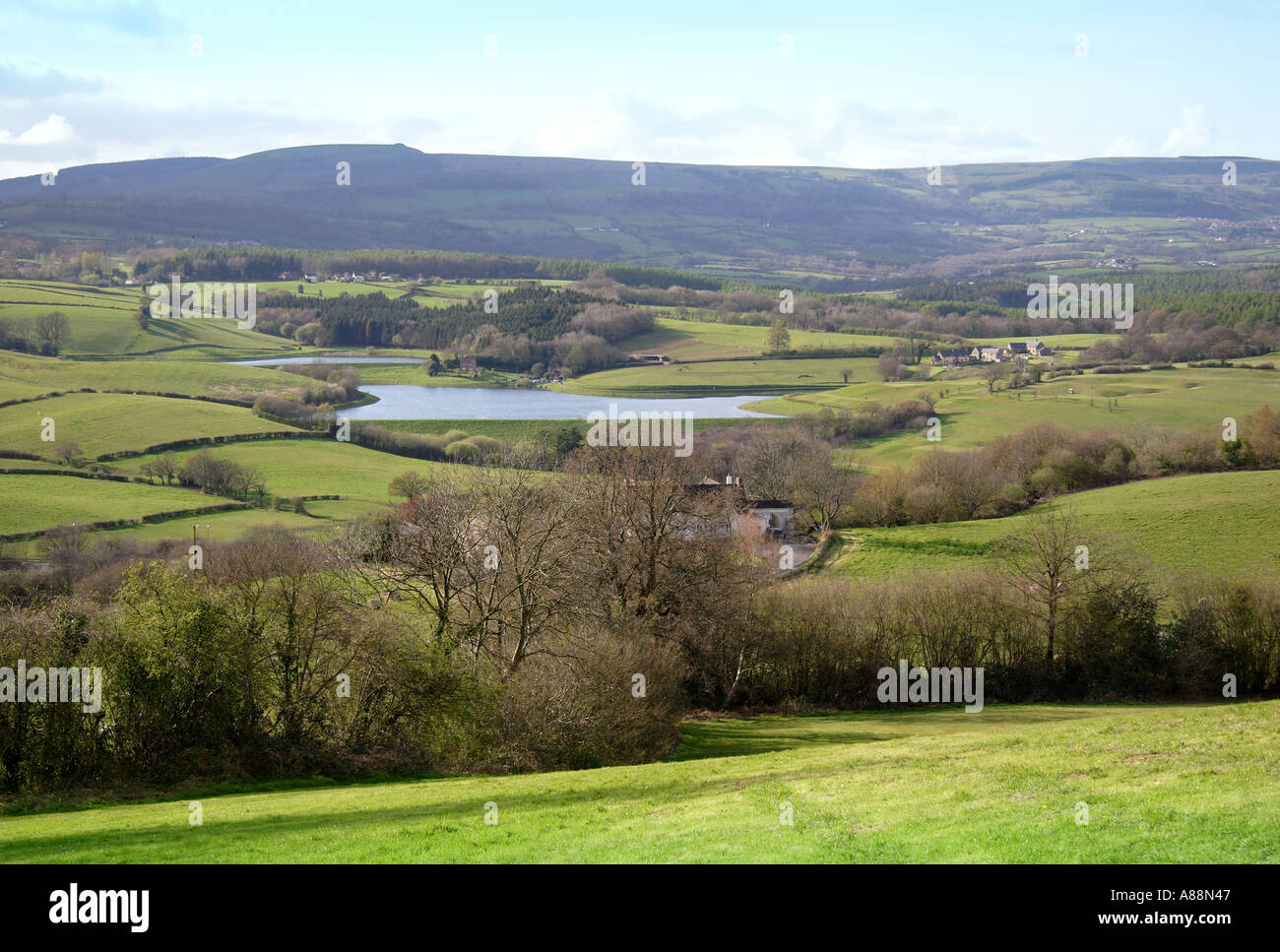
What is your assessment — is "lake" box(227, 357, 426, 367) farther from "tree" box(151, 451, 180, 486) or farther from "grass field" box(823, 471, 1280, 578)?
"grass field" box(823, 471, 1280, 578)

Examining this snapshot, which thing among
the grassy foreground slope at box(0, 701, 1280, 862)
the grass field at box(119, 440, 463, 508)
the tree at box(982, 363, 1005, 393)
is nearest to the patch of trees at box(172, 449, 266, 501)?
the grass field at box(119, 440, 463, 508)

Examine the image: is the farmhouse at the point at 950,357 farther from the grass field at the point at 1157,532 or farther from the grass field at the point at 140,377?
the grass field at the point at 140,377

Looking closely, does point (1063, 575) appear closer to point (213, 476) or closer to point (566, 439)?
point (566, 439)

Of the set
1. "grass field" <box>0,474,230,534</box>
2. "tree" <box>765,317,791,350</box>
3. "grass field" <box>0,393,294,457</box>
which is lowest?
"grass field" <box>0,474,230,534</box>

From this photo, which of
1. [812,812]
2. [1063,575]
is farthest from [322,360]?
[812,812]

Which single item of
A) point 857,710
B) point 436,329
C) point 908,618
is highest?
point 436,329

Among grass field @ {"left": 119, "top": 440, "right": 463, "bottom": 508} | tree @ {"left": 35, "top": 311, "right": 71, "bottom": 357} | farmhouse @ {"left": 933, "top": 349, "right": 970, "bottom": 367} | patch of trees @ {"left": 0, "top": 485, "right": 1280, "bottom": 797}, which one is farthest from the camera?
tree @ {"left": 35, "top": 311, "right": 71, "bottom": 357}
